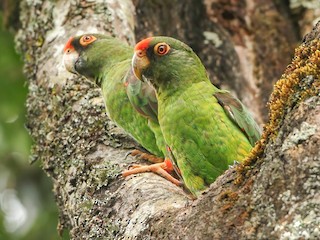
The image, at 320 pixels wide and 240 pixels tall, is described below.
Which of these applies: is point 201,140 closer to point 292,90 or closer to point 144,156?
point 144,156

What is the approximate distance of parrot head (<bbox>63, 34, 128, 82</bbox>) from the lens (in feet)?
15.5

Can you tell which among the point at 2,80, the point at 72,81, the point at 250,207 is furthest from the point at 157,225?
the point at 2,80

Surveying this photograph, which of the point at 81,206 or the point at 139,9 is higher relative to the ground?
the point at 139,9

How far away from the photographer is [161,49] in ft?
13.1

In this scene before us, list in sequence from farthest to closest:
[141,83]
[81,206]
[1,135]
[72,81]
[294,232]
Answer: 1. [1,135]
2. [72,81]
3. [141,83]
4. [81,206]
5. [294,232]

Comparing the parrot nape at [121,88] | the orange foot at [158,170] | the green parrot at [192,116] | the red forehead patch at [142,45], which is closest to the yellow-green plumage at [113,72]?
the parrot nape at [121,88]

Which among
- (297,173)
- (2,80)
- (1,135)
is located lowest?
(297,173)

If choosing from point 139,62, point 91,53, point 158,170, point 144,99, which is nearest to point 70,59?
point 91,53

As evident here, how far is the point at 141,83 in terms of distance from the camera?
14.0ft

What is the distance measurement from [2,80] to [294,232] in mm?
4824

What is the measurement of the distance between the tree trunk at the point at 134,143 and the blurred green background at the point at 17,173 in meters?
1.02

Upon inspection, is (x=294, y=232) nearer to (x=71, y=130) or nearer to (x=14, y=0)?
(x=71, y=130)

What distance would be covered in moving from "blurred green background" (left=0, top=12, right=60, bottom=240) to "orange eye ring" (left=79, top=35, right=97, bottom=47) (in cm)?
164

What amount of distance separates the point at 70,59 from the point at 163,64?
90 cm
